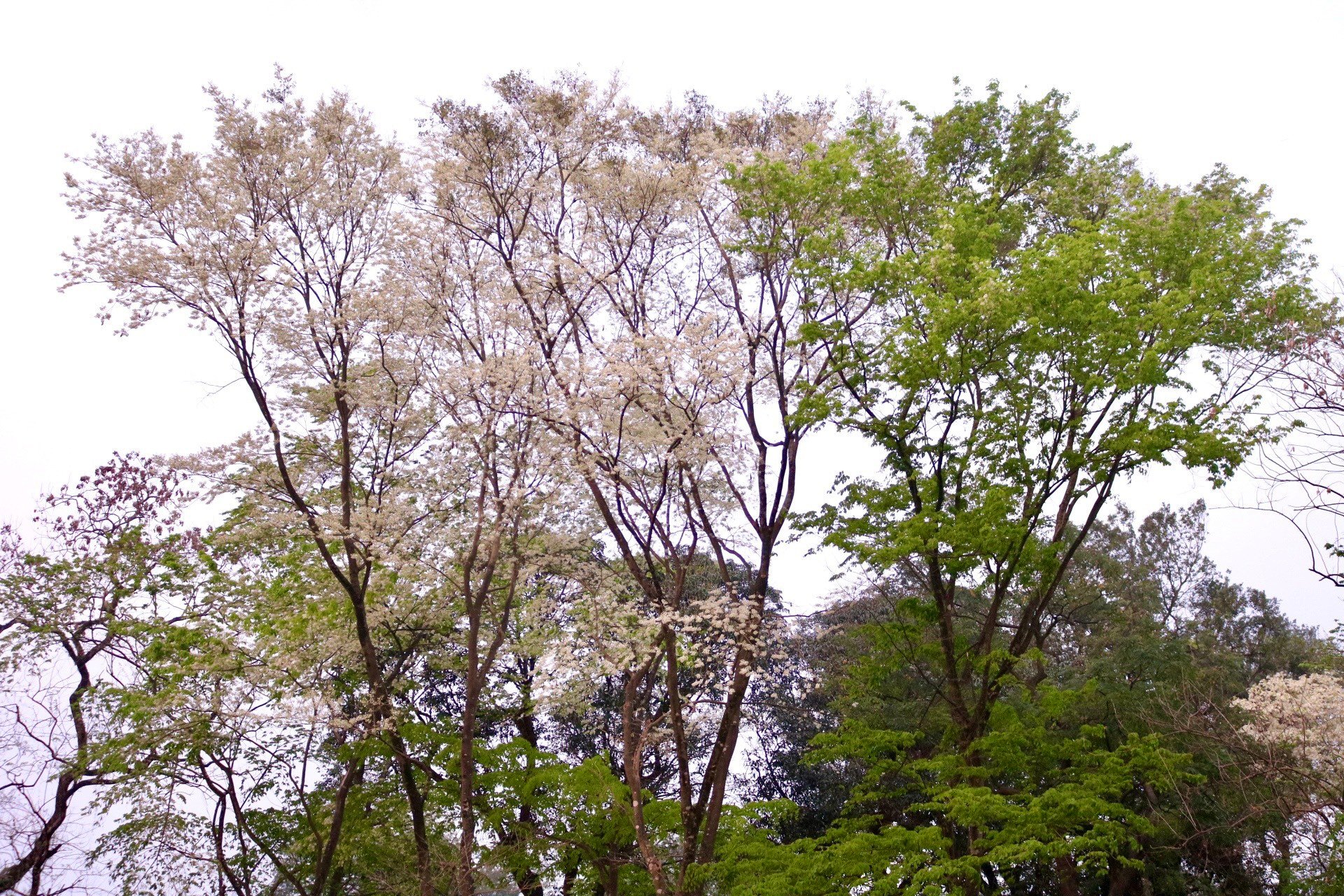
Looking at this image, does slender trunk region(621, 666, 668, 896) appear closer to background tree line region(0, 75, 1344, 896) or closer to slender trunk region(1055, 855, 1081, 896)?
background tree line region(0, 75, 1344, 896)

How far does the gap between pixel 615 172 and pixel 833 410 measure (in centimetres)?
446

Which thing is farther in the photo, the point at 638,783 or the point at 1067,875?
the point at 1067,875

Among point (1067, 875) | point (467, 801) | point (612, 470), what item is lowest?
point (1067, 875)

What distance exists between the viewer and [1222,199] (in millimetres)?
12781

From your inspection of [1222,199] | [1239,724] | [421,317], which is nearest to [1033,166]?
[1222,199]

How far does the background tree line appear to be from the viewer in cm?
1095

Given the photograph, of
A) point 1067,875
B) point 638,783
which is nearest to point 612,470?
point 638,783

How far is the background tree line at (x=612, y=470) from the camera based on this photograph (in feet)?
35.9

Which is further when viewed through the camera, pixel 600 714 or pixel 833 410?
pixel 600 714

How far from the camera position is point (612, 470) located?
1172 centimetres

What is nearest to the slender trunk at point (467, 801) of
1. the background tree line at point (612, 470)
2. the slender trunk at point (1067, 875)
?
the background tree line at point (612, 470)

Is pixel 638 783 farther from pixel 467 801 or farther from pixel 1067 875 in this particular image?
pixel 1067 875

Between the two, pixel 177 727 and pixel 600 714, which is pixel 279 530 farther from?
pixel 600 714

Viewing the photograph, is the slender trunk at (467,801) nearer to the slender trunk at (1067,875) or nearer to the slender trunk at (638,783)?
the slender trunk at (638,783)
